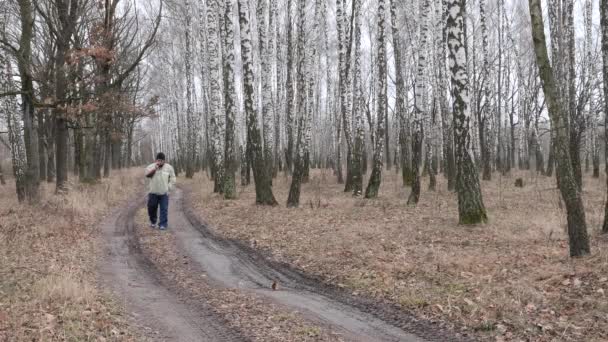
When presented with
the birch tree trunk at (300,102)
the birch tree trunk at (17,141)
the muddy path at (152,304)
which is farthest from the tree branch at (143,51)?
the muddy path at (152,304)

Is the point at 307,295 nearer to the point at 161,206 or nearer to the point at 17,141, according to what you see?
the point at 161,206

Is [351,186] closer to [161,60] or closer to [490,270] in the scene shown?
[490,270]

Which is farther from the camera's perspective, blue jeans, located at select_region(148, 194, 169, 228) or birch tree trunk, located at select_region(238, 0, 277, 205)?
birch tree trunk, located at select_region(238, 0, 277, 205)

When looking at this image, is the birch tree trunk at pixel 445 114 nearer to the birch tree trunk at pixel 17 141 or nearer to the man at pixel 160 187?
the man at pixel 160 187

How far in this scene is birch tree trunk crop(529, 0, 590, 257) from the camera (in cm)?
704

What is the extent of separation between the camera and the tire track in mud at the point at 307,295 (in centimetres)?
546

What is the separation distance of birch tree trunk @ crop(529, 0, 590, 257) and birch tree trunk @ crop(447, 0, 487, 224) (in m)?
3.23

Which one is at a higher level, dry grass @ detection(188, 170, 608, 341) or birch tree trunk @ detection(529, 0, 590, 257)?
birch tree trunk @ detection(529, 0, 590, 257)

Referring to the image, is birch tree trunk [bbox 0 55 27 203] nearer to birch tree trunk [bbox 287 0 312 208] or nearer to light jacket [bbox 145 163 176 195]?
light jacket [bbox 145 163 176 195]

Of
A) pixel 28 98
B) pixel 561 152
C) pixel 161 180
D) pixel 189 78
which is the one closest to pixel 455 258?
pixel 561 152

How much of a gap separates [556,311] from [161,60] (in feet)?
123

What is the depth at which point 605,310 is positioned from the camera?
536 cm

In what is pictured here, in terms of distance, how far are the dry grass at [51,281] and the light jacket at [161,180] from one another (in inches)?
69.7

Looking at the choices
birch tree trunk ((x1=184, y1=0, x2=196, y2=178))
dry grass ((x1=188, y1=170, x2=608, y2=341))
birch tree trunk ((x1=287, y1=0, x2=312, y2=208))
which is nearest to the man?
dry grass ((x1=188, y1=170, x2=608, y2=341))
